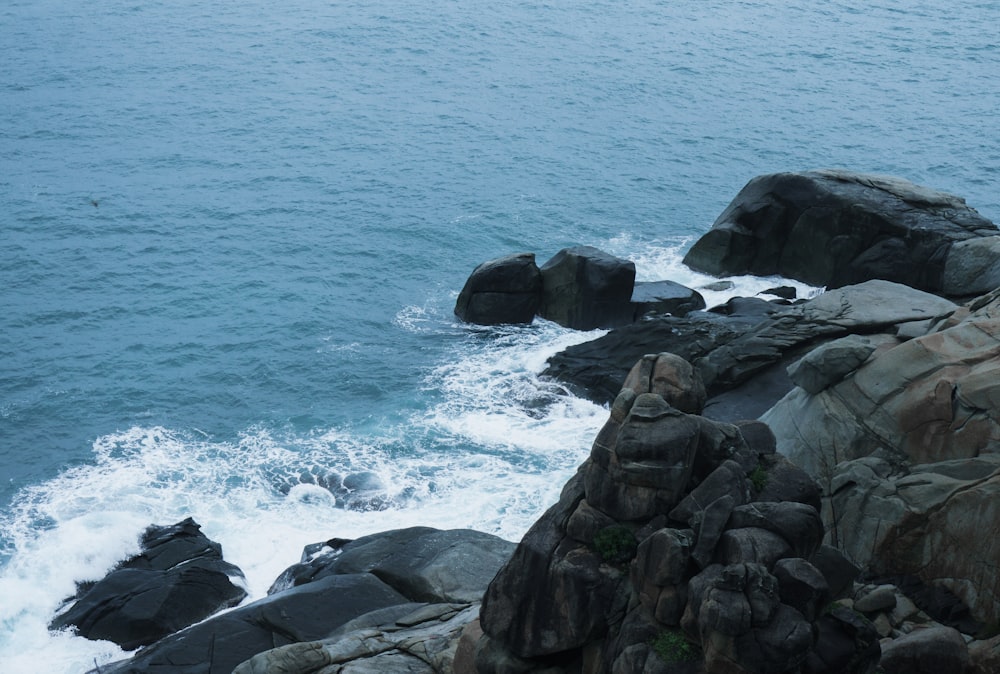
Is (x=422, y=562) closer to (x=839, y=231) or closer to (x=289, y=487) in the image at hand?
(x=289, y=487)

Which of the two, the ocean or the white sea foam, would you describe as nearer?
the white sea foam

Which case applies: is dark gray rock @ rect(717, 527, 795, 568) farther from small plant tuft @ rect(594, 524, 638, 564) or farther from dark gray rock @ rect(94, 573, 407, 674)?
dark gray rock @ rect(94, 573, 407, 674)

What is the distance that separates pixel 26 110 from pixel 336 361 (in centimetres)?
4442

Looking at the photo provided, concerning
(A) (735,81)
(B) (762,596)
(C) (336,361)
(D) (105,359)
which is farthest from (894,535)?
(A) (735,81)

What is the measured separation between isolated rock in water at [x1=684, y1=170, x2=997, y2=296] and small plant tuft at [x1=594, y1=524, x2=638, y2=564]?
2944 cm

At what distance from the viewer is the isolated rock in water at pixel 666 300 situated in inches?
1945

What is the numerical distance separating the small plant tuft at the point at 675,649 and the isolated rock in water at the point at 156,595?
16191 mm

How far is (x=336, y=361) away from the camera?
49.5m

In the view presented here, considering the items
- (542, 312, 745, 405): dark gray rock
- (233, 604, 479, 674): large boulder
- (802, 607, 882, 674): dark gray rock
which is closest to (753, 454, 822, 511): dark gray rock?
(802, 607, 882, 674): dark gray rock

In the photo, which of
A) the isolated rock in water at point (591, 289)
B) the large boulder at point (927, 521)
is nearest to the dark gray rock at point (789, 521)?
the large boulder at point (927, 521)

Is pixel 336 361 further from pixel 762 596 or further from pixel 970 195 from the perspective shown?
pixel 970 195

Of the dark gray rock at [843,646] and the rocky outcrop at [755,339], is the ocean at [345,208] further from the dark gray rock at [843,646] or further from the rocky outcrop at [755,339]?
the dark gray rock at [843,646]

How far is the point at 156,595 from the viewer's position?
31.5m

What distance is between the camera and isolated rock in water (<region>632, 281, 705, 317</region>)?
4941 cm
